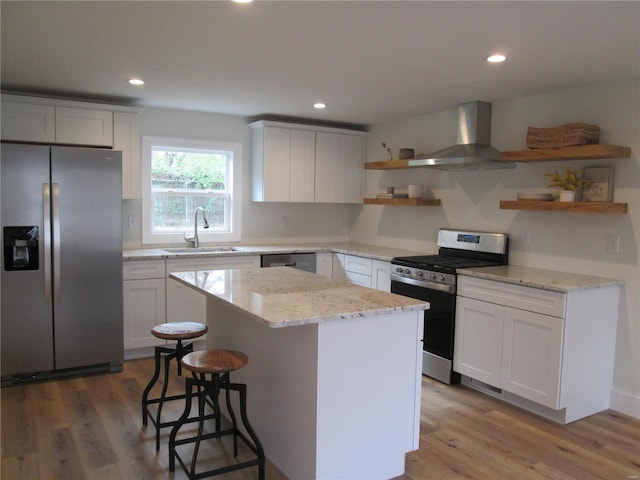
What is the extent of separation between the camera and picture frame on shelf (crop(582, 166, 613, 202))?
333cm

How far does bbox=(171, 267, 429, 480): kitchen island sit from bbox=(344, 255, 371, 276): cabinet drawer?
1988 mm

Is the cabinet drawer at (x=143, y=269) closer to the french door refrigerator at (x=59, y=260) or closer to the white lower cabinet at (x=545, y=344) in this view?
the french door refrigerator at (x=59, y=260)

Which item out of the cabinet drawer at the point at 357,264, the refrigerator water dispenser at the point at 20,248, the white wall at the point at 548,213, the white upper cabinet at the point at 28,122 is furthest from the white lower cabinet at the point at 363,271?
the white upper cabinet at the point at 28,122

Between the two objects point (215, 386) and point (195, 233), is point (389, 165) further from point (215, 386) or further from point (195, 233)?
point (215, 386)

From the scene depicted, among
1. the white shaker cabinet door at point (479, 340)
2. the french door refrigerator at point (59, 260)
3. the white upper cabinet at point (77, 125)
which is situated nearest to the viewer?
the white shaker cabinet door at point (479, 340)

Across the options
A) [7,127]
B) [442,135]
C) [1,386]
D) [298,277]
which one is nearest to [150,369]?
[1,386]

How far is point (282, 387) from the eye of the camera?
2469 millimetres

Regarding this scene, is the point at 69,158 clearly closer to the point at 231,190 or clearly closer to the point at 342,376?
the point at 231,190

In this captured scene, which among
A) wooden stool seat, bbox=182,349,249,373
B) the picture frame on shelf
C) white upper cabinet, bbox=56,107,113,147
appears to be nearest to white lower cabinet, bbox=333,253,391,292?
the picture frame on shelf

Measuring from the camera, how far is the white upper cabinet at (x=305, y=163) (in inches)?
199

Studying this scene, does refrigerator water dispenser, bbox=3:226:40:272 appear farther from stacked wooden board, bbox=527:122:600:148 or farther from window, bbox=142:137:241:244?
stacked wooden board, bbox=527:122:600:148

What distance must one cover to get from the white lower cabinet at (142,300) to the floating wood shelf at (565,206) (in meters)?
2.91

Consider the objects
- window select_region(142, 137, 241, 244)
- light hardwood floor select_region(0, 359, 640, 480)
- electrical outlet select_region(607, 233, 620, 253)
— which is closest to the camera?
light hardwood floor select_region(0, 359, 640, 480)

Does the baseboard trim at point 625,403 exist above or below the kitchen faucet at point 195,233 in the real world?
below
